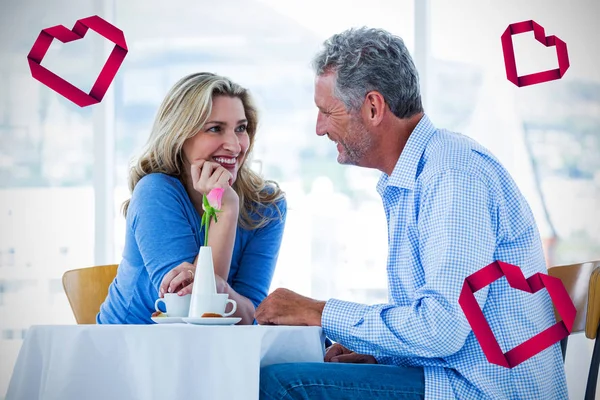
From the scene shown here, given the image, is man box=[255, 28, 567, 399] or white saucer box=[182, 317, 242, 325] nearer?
man box=[255, 28, 567, 399]

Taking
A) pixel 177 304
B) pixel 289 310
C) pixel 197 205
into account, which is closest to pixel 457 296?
pixel 289 310

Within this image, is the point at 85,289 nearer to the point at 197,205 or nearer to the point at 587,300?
the point at 197,205

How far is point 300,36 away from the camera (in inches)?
187

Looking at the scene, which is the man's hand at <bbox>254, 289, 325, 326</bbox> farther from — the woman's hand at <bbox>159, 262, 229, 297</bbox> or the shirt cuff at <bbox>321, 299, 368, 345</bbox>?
the woman's hand at <bbox>159, 262, 229, 297</bbox>

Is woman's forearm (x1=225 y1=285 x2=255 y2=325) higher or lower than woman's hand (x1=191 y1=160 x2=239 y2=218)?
lower

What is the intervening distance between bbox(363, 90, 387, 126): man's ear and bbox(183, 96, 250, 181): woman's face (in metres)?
0.78

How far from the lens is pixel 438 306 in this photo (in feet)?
4.46

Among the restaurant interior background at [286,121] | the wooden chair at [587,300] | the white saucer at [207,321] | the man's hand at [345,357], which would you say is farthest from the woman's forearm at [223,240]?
the restaurant interior background at [286,121]

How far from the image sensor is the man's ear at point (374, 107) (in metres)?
1.73

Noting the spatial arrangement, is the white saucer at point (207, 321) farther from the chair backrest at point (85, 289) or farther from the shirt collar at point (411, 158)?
the chair backrest at point (85, 289)

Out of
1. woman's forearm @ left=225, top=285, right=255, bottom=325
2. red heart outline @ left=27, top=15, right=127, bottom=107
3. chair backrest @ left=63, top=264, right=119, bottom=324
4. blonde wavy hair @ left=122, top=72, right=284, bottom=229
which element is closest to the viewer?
woman's forearm @ left=225, top=285, right=255, bottom=325

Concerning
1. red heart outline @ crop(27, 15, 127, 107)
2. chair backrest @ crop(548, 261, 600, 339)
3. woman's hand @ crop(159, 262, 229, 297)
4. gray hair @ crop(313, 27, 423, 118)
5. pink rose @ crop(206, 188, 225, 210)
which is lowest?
chair backrest @ crop(548, 261, 600, 339)

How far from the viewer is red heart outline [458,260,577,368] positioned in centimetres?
137

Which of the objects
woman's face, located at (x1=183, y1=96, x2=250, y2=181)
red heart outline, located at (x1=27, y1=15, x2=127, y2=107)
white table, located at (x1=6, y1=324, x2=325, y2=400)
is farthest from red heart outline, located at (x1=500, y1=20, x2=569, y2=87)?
white table, located at (x1=6, y1=324, x2=325, y2=400)
